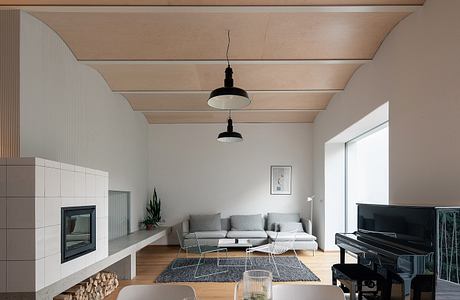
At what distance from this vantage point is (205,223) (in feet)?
27.3

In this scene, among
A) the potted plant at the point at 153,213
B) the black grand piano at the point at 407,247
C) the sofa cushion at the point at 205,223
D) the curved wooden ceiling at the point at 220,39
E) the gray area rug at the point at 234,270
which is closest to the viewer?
the black grand piano at the point at 407,247

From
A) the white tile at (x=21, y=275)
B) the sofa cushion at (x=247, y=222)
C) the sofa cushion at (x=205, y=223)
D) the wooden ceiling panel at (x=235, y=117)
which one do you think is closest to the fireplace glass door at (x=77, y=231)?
the white tile at (x=21, y=275)

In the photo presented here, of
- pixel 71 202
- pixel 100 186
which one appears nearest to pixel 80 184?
pixel 71 202

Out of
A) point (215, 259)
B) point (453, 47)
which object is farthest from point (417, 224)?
point (215, 259)

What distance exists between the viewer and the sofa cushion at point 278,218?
8438 mm

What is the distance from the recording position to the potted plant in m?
8.03

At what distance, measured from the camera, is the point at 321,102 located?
748cm

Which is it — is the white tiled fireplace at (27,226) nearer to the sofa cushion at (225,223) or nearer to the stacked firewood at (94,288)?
the stacked firewood at (94,288)

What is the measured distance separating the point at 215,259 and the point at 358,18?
4.73 m

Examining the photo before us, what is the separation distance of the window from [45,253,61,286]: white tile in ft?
15.2

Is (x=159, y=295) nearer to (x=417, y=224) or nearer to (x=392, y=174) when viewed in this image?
(x=417, y=224)

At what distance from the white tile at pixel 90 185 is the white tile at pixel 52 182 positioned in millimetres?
694

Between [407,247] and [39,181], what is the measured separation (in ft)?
9.87

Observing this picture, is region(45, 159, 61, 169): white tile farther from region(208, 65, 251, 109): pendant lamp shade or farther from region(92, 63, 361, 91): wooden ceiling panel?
region(92, 63, 361, 91): wooden ceiling panel
